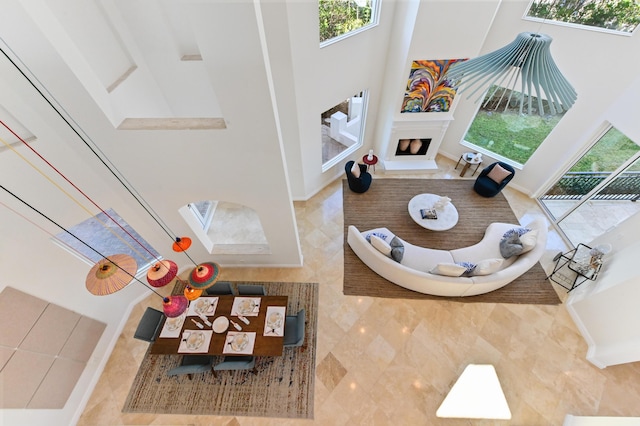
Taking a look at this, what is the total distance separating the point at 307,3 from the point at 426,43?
2.47 meters

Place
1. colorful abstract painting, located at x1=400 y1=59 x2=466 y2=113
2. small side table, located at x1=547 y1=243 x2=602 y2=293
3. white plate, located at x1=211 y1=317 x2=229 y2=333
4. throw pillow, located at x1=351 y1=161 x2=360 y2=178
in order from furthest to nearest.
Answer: throw pillow, located at x1=351 y1=161 x2=360 y2=178 < colorful abstract painting, located at x1=400 y1=59 x2=466 y2=113 < small side table, located at x1=547 y1=243 x2=602 y2=293 < white plate, located at x1=211 y1=317 x2=229 y2=333

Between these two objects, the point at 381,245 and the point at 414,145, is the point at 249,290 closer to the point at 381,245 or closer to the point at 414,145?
the point at 381,245

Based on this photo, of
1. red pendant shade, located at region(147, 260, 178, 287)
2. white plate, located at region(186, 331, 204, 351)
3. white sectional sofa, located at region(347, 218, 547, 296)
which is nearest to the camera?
red pendant shade, located at region(147, 260, 178, 287)

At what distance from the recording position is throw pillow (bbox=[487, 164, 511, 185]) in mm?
6320

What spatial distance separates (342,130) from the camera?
7168 millimetres

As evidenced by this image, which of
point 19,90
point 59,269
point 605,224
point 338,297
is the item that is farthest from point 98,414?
point 605,224

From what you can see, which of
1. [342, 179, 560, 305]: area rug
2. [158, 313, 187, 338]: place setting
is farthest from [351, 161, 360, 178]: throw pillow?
[158, 313, 187, 338]: place setting

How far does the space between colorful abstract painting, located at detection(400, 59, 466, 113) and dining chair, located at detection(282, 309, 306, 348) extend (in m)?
5.14

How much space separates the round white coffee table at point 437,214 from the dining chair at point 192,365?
15.5 ft

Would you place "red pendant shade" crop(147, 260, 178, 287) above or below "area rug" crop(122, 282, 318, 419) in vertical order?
above

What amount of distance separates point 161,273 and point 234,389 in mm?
2768

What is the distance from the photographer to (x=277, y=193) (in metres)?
4.10

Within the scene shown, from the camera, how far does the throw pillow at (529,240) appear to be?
4883 mm

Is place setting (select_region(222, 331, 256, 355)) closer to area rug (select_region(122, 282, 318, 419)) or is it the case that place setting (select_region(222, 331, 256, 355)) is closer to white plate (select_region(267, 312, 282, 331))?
white plate (select_region(267, 312, 282, 331))
